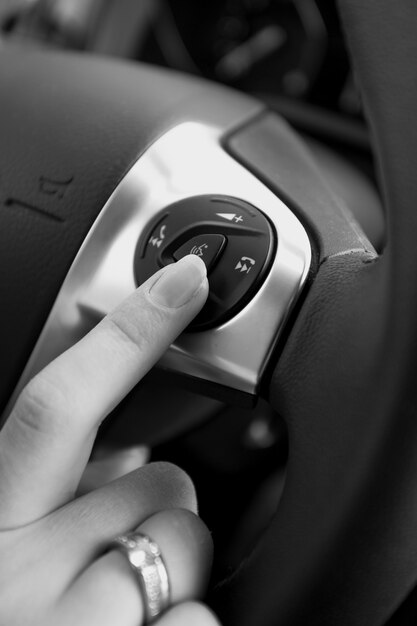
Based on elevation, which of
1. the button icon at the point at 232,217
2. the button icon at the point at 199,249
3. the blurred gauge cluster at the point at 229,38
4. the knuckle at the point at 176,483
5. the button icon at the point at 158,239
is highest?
the blurred gauge cluster at the point at 229,38

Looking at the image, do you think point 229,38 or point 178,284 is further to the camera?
point 229,38

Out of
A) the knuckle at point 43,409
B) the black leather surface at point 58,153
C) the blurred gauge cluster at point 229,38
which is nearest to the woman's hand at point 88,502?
the knuckle at point 43,409

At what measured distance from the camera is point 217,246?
1.66 ft

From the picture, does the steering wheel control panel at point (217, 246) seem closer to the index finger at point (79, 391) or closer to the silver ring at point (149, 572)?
the index finger at point (79, 391)

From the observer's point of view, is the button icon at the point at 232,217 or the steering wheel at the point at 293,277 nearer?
the steering wheel at the point at 293,277

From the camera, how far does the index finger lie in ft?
1.46

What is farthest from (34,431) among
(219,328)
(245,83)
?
(245,83)

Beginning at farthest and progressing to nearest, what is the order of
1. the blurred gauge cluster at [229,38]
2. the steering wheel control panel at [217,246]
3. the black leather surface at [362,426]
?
the blurred gauge cluster at [229,38] → the steering wheel control panel at [217,246] → the black leather surface at [362,426]

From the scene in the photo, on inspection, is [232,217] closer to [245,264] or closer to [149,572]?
[245,264]

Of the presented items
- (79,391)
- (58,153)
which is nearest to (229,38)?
(58,153)

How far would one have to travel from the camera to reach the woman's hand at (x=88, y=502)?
1.40ft

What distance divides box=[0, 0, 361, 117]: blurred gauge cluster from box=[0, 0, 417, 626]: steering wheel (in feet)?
1.92

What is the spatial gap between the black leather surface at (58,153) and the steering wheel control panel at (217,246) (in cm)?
6

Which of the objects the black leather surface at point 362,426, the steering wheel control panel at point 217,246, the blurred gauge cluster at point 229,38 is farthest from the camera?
the blurred gauge cluster at point 229,38
